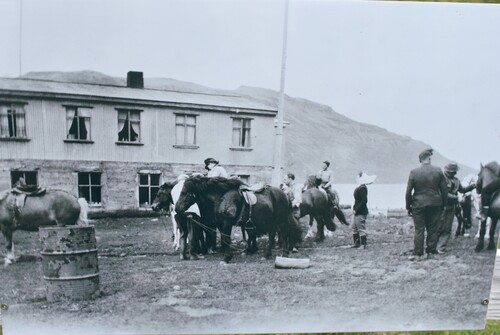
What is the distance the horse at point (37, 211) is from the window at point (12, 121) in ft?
1.88

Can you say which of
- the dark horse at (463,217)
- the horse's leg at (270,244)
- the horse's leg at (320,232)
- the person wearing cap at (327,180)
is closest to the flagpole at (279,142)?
the person wearing cap at (327,180)

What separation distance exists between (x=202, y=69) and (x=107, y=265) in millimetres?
2164

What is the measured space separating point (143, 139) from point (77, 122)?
0.63 m

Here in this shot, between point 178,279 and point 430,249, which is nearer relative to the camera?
point 178,279

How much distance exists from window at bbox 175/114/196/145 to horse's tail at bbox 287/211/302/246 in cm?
133

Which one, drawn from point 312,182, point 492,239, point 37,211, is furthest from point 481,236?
point 37,211

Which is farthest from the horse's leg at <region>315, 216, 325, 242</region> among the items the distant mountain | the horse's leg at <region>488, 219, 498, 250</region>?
the horse's leg at <region>488, 219, 498, 250</region>

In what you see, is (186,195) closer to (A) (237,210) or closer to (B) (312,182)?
(A) (237,210)

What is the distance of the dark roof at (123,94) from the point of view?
527 centimetres

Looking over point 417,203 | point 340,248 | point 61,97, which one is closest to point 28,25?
point 61,97

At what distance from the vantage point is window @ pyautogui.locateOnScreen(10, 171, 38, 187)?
5.43 m

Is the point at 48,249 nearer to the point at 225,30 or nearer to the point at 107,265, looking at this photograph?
the point at 107,265

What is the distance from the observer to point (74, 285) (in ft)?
19.0

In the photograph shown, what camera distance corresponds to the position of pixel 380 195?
6.11 meters
